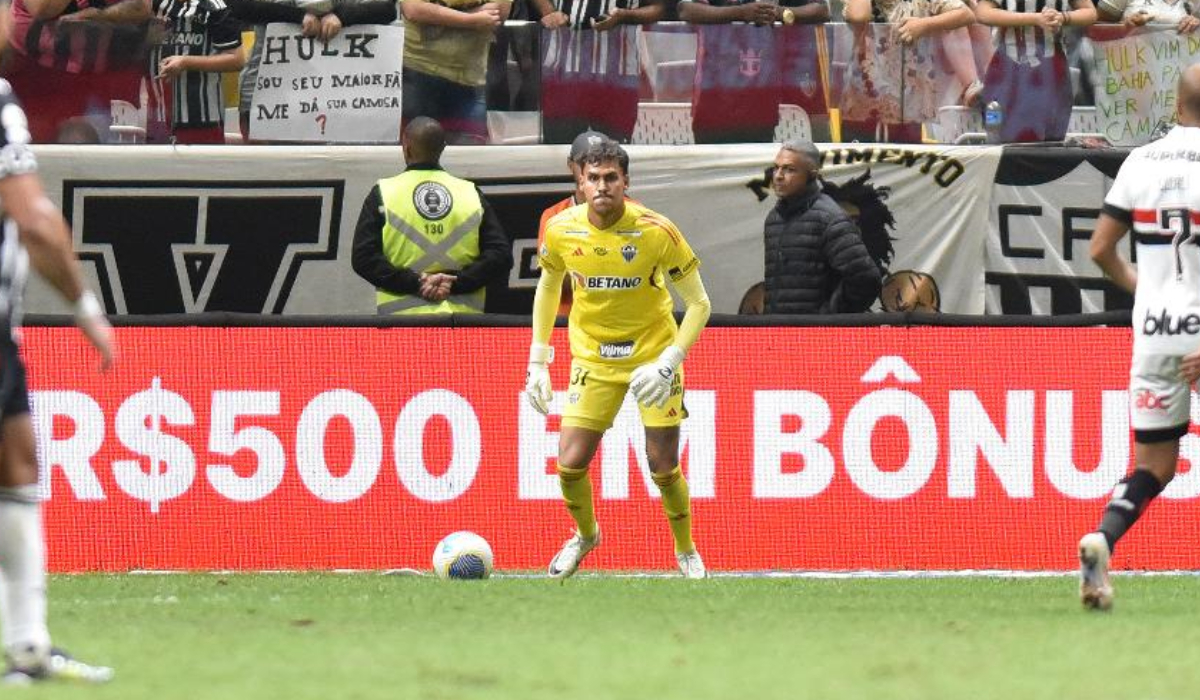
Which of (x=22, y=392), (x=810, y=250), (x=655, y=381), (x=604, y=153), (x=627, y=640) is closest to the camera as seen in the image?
(x=22, y=392)

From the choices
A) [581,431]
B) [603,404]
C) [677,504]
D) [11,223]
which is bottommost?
[677,504]

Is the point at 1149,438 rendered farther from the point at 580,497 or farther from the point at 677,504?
the point at 580,497

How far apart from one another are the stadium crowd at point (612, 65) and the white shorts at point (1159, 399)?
6.41 m

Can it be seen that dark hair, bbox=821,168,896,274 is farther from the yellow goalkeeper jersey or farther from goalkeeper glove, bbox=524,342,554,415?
goalkeeper glove, bbox=524,342,554,415

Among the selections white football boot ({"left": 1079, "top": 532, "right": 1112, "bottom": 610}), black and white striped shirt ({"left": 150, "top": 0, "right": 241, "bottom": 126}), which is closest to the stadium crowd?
black and white striped shirt ({"left": 150, "top": 0, "right": 241, "bottom": 126})

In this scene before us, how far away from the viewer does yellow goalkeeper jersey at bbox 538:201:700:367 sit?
496 inches

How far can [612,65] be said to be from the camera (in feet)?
52.8

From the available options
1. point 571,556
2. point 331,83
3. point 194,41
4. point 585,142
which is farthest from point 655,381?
point 194,41

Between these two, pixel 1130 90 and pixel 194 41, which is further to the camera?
pixel 1130 90

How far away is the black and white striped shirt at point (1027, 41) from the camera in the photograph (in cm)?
1638

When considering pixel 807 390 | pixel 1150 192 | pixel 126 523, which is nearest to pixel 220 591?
pixel 126 523

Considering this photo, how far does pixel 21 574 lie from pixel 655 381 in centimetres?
529

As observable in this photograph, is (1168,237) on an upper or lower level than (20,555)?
upper

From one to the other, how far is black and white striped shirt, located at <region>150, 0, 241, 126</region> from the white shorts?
7682 mm
